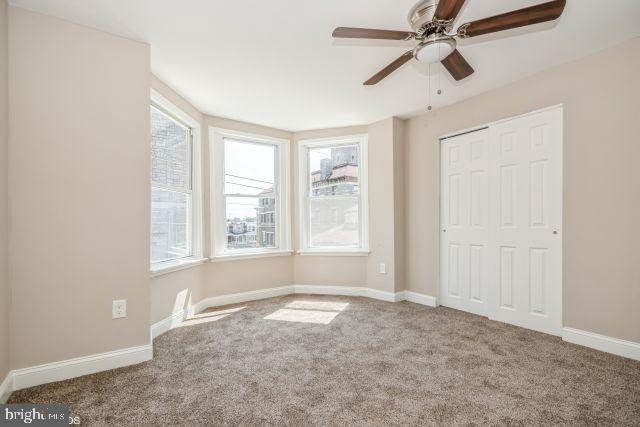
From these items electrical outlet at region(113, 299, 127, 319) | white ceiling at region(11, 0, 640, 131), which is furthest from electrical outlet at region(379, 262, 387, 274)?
electrical outlet at region(113, 299, 127, 319)

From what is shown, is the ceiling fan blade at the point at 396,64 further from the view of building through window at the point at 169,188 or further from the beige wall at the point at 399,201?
the view of building through window at the point at 169,188

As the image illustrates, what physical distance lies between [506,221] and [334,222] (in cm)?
222

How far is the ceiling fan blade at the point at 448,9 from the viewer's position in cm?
150

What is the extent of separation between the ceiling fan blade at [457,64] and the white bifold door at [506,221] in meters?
1.35

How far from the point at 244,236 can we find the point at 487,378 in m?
3.20

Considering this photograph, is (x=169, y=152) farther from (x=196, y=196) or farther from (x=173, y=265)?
(x=173, y=265)

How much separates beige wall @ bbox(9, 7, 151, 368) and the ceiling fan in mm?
1772

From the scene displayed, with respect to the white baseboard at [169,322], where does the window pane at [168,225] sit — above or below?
above

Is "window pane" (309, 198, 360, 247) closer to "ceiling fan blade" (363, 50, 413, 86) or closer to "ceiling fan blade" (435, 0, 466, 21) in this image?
"ceiling fan blade" (363, 50, 413, 86)

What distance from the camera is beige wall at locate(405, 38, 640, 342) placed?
8.11 feet

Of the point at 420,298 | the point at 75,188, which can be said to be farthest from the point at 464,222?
the point at 75,188

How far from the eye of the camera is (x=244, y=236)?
4.37 meters

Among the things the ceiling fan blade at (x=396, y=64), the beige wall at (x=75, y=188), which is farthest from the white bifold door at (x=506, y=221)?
the beige wall at (x=75, y=188)

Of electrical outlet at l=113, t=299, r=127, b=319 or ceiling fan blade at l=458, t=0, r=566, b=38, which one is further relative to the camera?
electrical outlet at l=113, t=299, r=127, b=319
